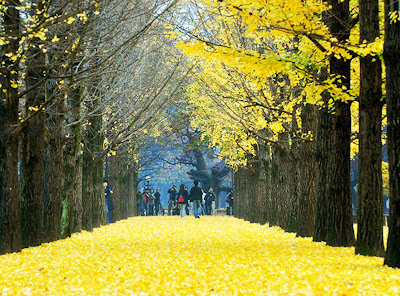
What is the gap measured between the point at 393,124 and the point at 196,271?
3754mm

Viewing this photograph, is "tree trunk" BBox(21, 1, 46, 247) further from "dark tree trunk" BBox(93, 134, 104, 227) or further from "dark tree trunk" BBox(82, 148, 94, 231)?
"dark tree trunk" BBox(93, 134, 104, 227)

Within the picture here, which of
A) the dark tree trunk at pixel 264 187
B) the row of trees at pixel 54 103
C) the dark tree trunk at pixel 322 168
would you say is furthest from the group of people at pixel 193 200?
the dark tree trunk at pixel 322 168

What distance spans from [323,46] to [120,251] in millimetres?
5934

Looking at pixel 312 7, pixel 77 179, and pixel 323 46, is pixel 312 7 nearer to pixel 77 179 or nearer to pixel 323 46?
pixel 323 46

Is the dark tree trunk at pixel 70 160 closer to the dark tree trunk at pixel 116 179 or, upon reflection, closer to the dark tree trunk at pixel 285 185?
the dark tree trunk at pixel 285 185

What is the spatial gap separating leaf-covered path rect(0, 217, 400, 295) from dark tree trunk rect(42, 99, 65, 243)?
8.70 feet

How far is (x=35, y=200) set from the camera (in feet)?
55.7

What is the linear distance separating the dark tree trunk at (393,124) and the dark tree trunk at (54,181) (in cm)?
959

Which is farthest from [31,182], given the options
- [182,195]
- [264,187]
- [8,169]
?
[182,195]

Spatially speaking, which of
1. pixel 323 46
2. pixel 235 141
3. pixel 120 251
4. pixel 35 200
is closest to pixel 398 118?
pixel 323 46

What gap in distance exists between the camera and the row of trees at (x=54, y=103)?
15008mm

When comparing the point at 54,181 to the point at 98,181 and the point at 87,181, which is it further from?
the point at 98,181

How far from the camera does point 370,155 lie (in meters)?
13.5

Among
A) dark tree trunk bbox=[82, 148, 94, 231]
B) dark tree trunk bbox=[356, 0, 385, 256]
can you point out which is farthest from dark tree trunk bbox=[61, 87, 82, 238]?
dark tree trunk bbox=[356, 0, 385, 256]
